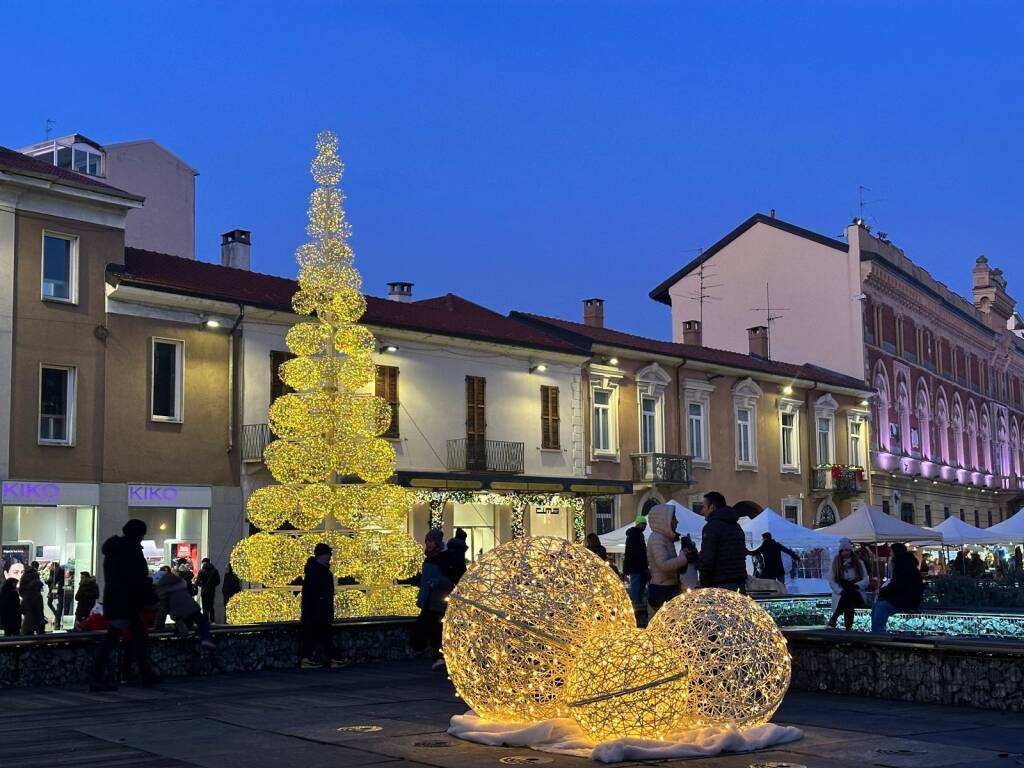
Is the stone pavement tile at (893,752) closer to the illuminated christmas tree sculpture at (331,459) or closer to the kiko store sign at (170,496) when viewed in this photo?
the illuminated christmas tree sculpture at (331,459)

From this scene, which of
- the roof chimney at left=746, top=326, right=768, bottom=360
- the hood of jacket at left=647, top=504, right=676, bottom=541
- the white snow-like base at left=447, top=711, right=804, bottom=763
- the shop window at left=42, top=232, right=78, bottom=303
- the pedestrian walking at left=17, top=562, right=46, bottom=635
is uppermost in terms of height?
the roof chimney at left=746, top=326, right=768, bottom=360

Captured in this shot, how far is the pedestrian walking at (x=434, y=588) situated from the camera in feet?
47.4

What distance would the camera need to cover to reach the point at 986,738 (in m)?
9.21

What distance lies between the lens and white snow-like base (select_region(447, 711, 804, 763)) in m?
8.12

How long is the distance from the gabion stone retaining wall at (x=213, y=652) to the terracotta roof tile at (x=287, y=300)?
13.6 m

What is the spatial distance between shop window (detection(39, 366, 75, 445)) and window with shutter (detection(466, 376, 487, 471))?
34.5 feet

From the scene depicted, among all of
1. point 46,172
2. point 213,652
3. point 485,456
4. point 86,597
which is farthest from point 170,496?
point 213,652

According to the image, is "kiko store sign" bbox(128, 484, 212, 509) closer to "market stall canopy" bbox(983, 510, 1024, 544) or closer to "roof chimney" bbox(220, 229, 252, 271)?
"roof chimney" bbox(220, 229, 252, 271)

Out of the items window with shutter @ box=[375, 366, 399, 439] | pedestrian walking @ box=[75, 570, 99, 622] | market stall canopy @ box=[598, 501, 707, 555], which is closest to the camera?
pedestrian walking @ box=[75, 570, 99, 622]

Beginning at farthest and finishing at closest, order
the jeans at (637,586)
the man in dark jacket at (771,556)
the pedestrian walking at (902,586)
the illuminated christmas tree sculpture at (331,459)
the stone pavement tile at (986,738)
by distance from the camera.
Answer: the man in dark jacket at (771,556), the illuminated christmas tree sculpture at (331,459), the jeans at (637,586), the pedestrian walking at (902,586), the stone pavement tile at (986,738)

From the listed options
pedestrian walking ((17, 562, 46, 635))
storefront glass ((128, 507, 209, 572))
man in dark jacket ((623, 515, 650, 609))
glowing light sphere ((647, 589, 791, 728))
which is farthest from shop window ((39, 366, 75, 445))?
glowing light sphere ((647, 589, 791, 728))

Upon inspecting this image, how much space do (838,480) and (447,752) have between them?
39305 mm

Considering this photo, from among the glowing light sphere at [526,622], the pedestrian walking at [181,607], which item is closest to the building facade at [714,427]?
the pedestrian walking at [181,607]

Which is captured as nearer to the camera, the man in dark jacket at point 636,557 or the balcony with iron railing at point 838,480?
the man in dark jacket at point 636,557
